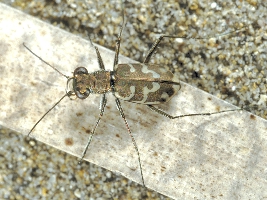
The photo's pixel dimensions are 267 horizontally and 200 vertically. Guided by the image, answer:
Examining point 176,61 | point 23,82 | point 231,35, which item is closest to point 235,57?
point 231,35

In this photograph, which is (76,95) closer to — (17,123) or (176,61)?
(17,123)

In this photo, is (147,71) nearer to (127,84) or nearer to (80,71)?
(127,84)

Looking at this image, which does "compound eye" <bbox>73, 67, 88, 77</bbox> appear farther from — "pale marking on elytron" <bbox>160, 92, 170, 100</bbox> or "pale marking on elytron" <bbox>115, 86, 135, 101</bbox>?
"pale marking on elytron" <bbox>160, 92, 170, 100</bbox>

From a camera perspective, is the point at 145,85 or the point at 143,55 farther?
the point at 143,55

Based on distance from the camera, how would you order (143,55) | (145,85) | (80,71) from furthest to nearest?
(143,55)
(80,71)
(145,85)

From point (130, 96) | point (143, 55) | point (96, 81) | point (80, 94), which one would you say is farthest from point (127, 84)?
point (143, 55)

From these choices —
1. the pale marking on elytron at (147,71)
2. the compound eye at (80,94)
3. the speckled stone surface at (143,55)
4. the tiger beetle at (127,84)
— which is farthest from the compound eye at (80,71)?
the speckled stone surface at (143,55)

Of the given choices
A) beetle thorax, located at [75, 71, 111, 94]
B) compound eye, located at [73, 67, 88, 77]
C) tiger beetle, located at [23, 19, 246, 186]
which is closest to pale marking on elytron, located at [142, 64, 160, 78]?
tiger beetle, located at [23, 19, 246, 186]
